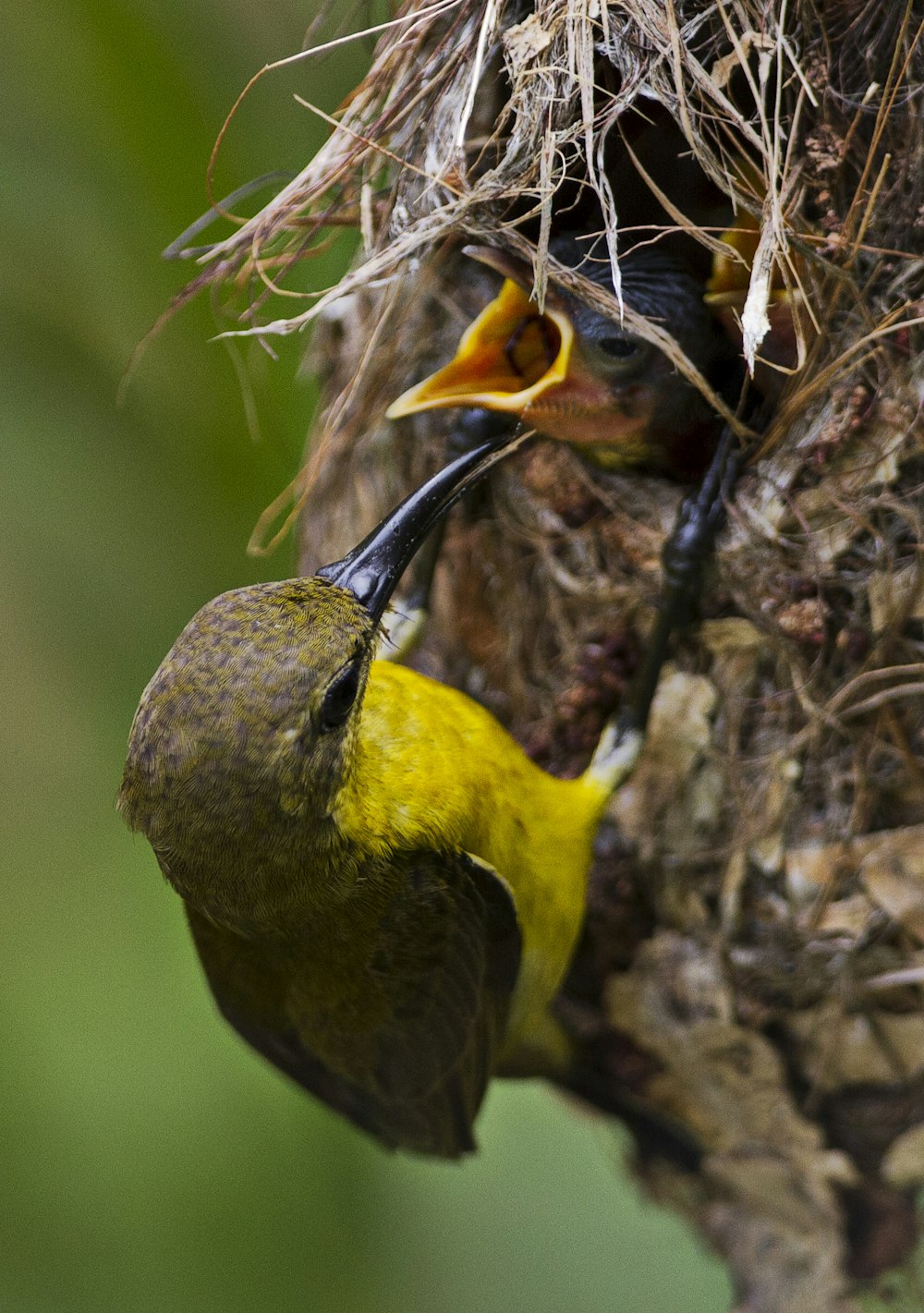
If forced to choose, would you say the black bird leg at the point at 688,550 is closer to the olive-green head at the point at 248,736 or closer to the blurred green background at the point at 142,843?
the olive-green head at the point at 248,736

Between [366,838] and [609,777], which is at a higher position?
[366,838]

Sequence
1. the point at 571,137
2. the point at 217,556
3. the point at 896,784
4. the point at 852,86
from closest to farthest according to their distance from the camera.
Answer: the point at 571,137, the point at 852,86, the point at 896,784, the point at 217,556

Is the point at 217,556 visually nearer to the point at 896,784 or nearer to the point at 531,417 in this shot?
the point at 531,417

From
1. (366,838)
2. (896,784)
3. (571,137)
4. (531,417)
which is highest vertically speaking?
(571,137)

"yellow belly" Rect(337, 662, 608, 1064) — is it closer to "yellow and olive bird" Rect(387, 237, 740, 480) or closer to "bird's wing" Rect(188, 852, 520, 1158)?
"bird's wing" Rect(188, 852, 520, 1158)

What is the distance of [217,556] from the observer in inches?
98.7

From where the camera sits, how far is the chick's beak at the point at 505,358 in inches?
67.8

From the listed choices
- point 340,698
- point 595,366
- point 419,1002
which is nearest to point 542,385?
point 595,366

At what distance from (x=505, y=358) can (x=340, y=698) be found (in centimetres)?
63

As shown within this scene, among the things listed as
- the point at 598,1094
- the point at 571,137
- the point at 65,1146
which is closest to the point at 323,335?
the point at 571,137

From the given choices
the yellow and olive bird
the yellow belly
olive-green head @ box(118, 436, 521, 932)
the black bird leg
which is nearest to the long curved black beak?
olive-green head @ box(118, 436, 521, 932)

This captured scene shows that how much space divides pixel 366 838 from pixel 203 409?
111 centimetres

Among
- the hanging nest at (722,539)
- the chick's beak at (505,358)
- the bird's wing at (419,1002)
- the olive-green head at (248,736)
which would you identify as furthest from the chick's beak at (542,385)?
the bird's wing at (419,1002)

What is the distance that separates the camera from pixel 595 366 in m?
1.73
